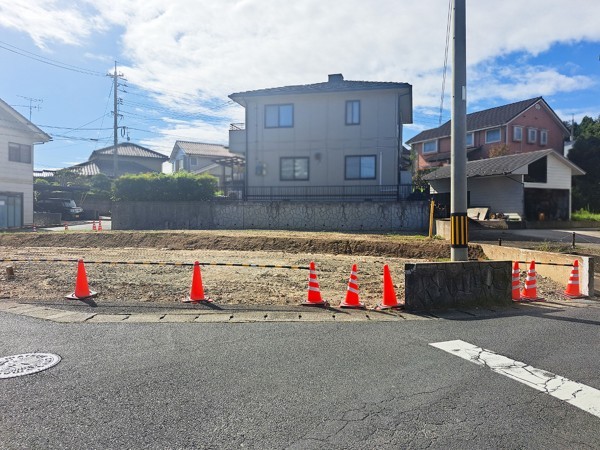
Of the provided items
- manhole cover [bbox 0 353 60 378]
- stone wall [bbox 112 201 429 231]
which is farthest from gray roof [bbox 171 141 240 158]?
manhole cover [bbox 0 353 60 378]

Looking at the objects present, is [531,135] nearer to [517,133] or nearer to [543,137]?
[543,137]

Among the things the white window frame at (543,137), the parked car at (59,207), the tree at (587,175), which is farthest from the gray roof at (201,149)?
the tree at (587,175)

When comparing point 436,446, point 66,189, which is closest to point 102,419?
point 436,446

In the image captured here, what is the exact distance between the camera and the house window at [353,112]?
2330cm

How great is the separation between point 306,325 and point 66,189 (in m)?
36.5

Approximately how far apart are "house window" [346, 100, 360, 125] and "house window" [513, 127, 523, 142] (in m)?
18.7

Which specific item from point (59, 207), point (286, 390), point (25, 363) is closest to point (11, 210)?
point (59, 207)

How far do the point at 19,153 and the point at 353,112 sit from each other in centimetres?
2076

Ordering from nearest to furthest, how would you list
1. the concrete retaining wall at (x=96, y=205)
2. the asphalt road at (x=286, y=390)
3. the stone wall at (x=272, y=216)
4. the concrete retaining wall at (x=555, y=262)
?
1. the asphalt road at (x=286, y=390)
2. the concrete retaining wall at (x=555, y=262)
3. the stone wall at (x=272, y=216)
4. the concrete retaining wall at (x=96, y=205)

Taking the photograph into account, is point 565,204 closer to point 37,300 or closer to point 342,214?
point 342,214

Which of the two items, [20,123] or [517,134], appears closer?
[20,123]

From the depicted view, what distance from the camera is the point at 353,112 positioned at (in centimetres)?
2341

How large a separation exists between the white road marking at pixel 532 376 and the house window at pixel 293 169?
753 inches

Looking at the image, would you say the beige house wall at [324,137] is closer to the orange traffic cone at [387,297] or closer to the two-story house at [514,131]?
the two-story house at [514,131]
